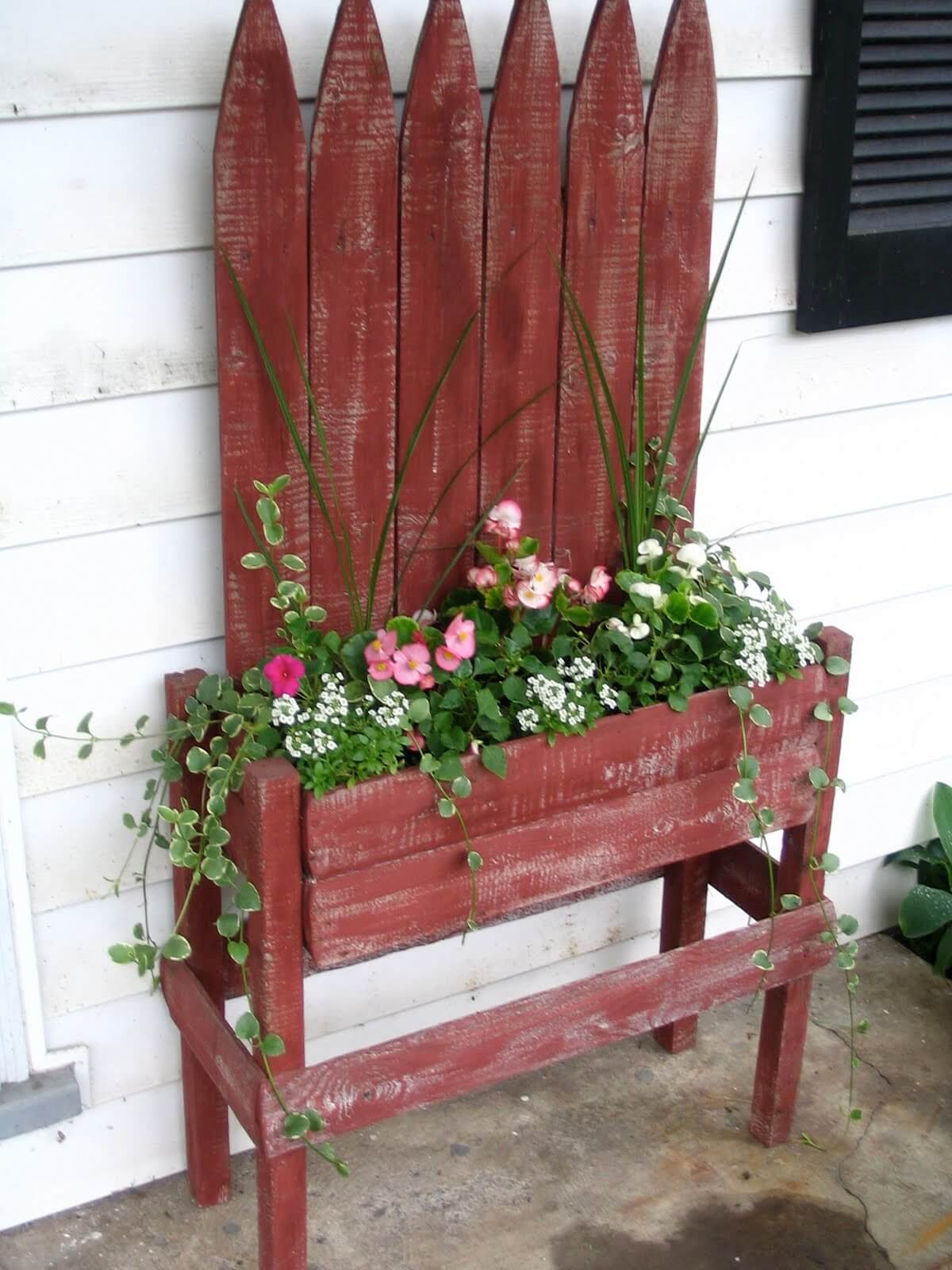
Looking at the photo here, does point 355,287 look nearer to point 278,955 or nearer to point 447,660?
point 447,660

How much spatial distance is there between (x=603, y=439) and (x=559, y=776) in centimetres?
51

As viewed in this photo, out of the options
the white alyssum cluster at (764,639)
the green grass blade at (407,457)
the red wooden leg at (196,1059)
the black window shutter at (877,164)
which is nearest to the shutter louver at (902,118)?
the black window shutter at (877,164)

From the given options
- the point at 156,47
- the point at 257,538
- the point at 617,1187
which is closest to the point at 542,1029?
the point at 617,1187

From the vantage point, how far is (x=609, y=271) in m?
2.07

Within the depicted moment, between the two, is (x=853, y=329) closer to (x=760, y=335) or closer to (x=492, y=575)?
(x=760, y=335)

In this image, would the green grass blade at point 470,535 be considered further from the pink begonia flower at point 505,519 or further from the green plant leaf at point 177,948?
the green plant leaf at point 177,948

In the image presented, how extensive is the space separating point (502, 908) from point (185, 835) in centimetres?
47

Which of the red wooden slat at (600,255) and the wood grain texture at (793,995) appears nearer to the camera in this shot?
the red wooden slat at (600,255)

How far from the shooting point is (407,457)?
77.4 inches

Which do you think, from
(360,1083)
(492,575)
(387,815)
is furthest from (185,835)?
(492,575)

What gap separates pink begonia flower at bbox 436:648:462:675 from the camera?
1.88 m

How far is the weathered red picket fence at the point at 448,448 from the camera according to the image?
1785mm

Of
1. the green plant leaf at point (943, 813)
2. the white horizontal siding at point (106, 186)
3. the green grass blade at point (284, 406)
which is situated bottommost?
the green plant leaf at point (943, 813)

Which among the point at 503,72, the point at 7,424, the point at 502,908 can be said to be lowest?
the point at 502,908
